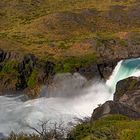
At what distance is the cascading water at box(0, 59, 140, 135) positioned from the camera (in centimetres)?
8450

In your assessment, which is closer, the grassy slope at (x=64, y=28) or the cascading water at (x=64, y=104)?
the cascading water at (x=64, y=104)

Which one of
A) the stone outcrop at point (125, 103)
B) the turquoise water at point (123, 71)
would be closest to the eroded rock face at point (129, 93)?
the stone outcrop at point (125, 103)

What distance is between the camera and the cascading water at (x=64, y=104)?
3327 inches

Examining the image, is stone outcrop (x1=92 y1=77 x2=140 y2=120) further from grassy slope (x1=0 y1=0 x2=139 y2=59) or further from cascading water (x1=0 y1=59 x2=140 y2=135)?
grassy slope (x1=0 y1=0 x2=139 y2=59)

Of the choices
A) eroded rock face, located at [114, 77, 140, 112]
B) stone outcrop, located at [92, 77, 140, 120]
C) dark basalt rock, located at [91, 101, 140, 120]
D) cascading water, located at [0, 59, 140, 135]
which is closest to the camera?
dark basalt rock, located at [91, 101, 140, 120]

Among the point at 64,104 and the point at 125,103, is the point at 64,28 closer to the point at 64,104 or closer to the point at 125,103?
the point at 64,104

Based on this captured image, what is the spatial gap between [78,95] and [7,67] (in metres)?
21.1

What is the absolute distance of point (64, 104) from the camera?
93500mm

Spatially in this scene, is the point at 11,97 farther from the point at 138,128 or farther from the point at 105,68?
the point at 138,128

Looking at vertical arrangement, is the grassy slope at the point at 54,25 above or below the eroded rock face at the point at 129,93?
above

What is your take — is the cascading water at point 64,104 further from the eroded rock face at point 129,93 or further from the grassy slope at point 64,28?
the grassy slope at point 64,28

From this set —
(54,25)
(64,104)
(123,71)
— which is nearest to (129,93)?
(64,104)

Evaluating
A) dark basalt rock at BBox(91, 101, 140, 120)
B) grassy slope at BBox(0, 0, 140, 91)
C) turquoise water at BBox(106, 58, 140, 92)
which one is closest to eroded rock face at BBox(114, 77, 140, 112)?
dark basalt rock at BBox(91, 101, 140, 120)

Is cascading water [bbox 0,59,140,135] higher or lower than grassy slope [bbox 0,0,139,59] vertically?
lower
